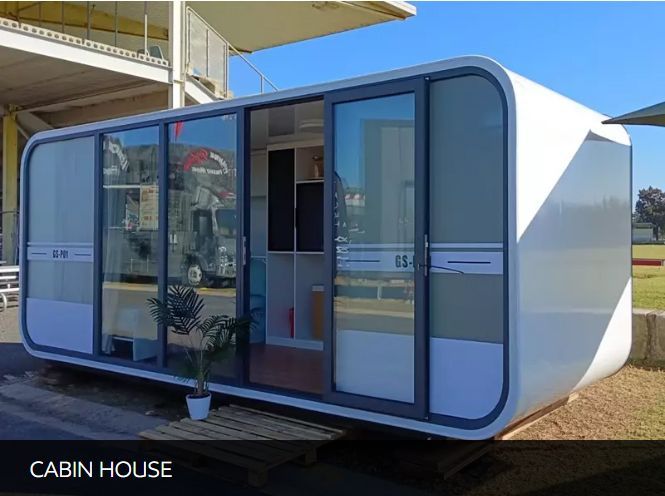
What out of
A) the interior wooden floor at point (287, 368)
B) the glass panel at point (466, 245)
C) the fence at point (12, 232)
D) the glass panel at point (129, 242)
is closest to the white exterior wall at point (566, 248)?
the glass panel at point (466, 245)

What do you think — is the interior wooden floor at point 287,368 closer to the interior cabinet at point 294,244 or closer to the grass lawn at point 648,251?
the interior cabinet at point 294,244

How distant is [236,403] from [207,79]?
951 cm

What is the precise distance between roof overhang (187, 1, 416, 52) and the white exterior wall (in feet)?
38.0

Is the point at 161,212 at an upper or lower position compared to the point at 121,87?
lower

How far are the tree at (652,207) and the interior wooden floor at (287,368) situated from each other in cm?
3032

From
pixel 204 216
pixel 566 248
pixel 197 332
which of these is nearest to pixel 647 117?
pixel 566 248

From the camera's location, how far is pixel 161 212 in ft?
19.4

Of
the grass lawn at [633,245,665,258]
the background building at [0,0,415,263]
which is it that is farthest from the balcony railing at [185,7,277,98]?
the grass lawn at [633,245,665,258]

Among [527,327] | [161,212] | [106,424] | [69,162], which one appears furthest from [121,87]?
[527,327]

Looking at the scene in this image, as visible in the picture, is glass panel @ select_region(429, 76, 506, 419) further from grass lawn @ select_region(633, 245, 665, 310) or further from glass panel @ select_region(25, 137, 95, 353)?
grass lawn @ select_region(633, 245, 665, 310)

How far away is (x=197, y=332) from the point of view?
18.8 feet

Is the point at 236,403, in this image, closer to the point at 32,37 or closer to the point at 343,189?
the point at 343,189

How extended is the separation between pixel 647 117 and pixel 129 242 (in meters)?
4.45

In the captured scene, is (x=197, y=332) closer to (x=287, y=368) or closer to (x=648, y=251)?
(x=287, y=368)
